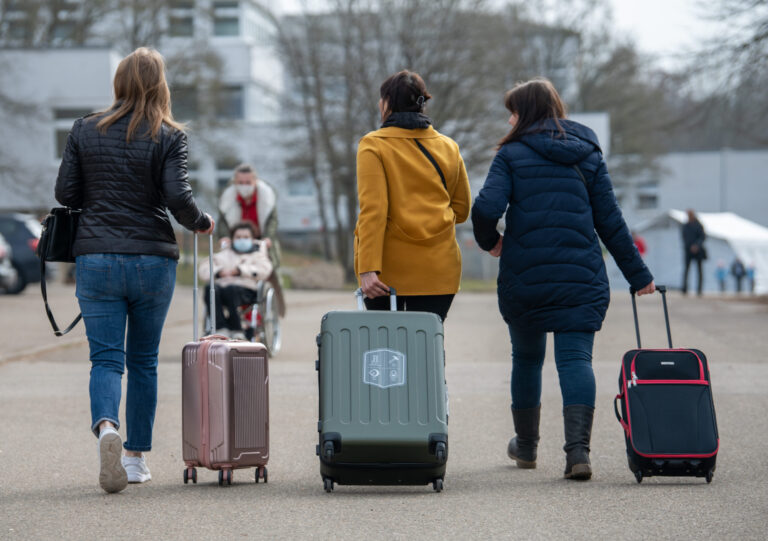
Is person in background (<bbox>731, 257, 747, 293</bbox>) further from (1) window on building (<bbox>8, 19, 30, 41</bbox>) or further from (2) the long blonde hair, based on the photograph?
(2) the long blonde hair

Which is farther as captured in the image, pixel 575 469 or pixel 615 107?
pixel 615 107

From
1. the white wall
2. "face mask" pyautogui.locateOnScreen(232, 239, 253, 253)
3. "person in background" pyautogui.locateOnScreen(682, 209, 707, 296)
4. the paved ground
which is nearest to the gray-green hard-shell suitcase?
the paved ground

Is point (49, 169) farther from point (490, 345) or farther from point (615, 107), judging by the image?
point (490, 345)

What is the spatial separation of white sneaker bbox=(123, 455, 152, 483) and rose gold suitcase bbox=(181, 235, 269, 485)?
0.30 m

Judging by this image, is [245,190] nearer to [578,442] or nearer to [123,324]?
[123,324]

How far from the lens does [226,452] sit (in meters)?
5.58

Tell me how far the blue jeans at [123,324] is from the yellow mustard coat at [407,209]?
95 centimetres

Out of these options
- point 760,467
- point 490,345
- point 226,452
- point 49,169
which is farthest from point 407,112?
point 49,169

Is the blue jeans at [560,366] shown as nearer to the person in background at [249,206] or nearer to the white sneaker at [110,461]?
the white sneaker at [110,461]

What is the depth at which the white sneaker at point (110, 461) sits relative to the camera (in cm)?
538

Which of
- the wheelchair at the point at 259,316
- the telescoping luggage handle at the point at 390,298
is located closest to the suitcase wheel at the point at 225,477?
the telescoping luggage handle at the point at 390,298

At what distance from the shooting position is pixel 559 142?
5.95 metres

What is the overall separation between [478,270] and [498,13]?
436 inches

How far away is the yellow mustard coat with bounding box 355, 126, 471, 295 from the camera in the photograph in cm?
586
